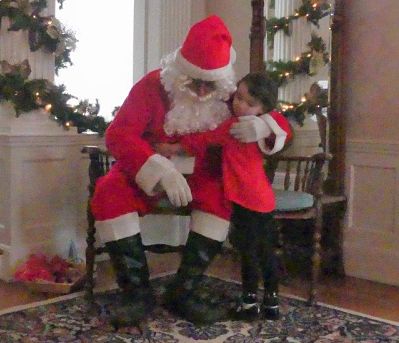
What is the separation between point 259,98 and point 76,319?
1161 mm

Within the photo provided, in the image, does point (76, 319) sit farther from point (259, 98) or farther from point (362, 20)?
point (362, 20)

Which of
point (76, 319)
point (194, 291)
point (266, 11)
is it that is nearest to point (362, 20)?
point (266, 11)

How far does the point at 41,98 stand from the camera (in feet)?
10.5

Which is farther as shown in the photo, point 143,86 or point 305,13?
point 305,13

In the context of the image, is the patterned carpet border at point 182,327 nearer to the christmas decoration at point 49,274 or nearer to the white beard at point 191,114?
the christmas decoration at point 49,274

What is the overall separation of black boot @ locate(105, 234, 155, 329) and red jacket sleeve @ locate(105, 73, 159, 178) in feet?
0.94

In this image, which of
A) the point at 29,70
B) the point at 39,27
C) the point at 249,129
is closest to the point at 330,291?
the point at 249,129

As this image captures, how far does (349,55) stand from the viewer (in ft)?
11.2

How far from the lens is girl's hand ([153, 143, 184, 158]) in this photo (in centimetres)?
262

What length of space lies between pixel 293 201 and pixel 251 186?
1.42 feet

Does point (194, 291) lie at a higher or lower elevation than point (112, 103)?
lower

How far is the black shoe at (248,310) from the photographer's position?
102 inches

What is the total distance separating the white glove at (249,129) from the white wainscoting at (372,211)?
99 cm

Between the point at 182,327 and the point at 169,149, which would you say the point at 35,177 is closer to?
the point at 169,149
